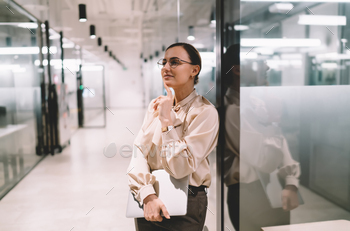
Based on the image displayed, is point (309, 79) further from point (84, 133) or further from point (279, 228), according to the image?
point (84, 133)

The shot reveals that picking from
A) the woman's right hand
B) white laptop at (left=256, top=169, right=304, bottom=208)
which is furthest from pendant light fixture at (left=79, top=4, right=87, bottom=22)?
white laptop at (left=256, top=169, right=304, bottom=208)

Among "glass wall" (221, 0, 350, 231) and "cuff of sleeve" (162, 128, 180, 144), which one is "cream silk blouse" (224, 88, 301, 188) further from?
"cuff of sleeve" (162, 128, 180, 144)

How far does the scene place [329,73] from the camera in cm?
98

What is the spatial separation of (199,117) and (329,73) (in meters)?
0.52

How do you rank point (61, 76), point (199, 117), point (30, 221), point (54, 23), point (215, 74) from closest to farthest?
point (199, 117), point (215, 74), point (30, 221), point (54, 23), point (61, 76)

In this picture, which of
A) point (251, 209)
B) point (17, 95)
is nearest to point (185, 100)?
point (251, 209)

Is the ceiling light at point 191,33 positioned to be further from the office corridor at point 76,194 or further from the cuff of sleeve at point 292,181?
the cuff of sleeve at point 292,181

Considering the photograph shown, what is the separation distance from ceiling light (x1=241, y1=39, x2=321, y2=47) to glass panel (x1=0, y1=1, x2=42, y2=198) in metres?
2.71

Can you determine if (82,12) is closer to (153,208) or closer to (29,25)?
(153,208)

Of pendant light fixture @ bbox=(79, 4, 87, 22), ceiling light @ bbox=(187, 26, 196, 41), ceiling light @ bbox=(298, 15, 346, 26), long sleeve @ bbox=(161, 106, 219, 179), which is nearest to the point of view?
ceiling light @ bbox=(298, 15, 346, 26)

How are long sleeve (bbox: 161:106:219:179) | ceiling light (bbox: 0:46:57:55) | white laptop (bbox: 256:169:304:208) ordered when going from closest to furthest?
long sleeve (bbox: 161:106:219:179) < white laptop (bbox: 256:169:304:208) < ceiling light (bbox: 0:46:57:55)

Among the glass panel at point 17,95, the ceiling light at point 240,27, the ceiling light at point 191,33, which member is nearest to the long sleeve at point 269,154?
the ceiling light at point 240,27

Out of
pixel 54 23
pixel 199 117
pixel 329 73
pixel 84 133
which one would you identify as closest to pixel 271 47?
pixel 329 73

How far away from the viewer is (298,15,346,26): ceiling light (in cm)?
95
